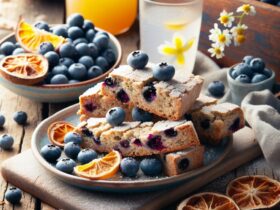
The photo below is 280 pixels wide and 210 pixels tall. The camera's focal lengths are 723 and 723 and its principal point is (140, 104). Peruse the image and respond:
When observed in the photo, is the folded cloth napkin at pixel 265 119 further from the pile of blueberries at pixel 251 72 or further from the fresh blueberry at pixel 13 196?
the fresh blueberry at pixel 13 196

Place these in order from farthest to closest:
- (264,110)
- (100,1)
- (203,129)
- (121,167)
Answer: (100,1) → (264,110) → (203,129) → (121,167)

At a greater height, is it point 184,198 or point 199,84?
point 199,84

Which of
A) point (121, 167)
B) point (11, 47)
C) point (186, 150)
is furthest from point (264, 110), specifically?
point (11, 47)

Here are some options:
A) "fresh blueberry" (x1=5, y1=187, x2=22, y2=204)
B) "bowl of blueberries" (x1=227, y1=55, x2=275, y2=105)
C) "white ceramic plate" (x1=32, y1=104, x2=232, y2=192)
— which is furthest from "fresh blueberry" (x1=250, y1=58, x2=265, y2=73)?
"fresh blueberry" (x1=5, y1=187, x2=22, y2=204)

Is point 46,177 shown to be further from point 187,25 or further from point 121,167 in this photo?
point 187,25

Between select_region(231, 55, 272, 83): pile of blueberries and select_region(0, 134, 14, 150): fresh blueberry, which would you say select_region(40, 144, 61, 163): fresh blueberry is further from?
select_region(231, 55, 272, 83): pile of blueberries

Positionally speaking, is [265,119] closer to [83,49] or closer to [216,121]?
[216,121]
